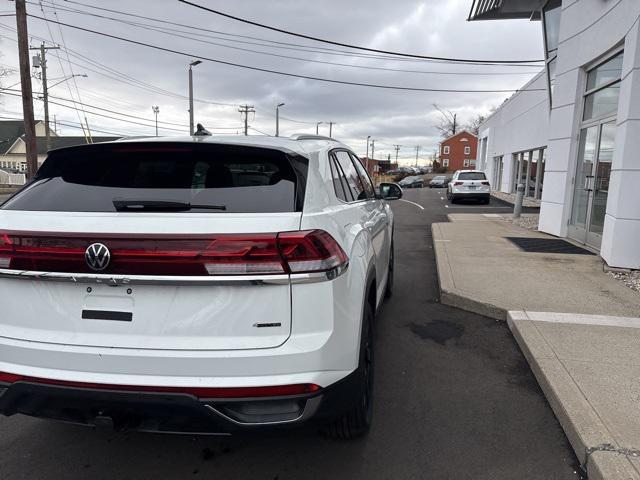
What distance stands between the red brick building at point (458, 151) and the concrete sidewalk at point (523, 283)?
7741cm

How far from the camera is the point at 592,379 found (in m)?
3.25

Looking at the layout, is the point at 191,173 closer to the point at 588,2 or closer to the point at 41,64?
the point at 588,2

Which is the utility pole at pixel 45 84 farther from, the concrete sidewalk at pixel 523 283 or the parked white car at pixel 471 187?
the concrete sidewalk at pixel 523 283

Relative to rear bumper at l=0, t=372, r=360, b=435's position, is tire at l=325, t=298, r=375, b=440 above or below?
below

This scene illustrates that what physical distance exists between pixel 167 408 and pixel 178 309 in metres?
0.44

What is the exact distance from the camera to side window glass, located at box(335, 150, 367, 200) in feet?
11.3

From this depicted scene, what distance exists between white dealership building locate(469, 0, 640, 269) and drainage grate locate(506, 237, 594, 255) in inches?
11.2

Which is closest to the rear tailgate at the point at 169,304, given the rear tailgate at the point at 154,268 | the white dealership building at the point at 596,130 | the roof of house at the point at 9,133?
the rear tailgate at the point at 154,268

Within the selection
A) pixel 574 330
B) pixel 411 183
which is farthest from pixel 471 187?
pixel 411 183

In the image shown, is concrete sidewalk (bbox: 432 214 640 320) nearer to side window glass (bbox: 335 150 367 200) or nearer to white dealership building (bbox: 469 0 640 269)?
white dealership building (bbox: 469 0 640 269)

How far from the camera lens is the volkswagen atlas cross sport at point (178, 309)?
2004 millimetres

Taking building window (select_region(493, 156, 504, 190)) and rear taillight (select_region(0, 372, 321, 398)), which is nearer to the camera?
rear taillight (select_region(0, 372, 321, 398))

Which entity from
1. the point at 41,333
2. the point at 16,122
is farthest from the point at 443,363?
the point at 16,122

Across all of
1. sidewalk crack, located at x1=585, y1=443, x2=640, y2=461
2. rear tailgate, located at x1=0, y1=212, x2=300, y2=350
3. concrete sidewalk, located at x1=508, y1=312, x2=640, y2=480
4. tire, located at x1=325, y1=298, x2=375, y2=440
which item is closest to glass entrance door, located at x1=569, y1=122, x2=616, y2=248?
concrete sidewalk, located at x1=508, y1=312, x2=640, y2=480
